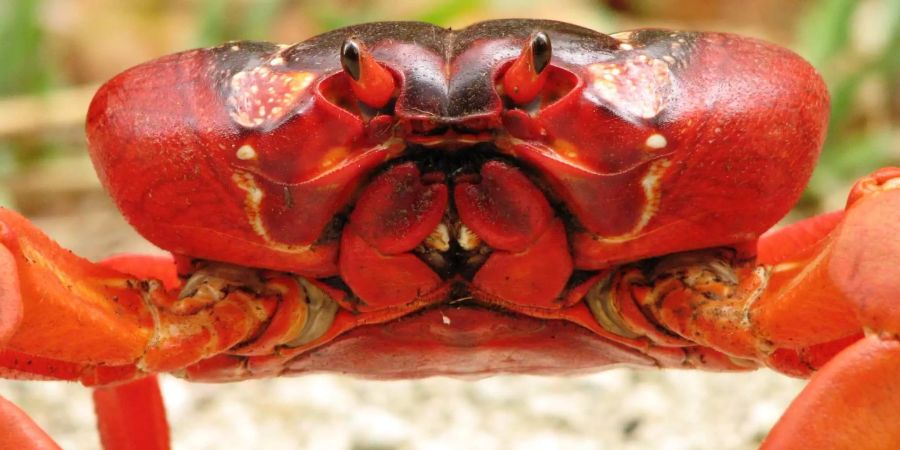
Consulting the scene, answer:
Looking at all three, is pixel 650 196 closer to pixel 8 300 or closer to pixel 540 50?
pixel 540 50

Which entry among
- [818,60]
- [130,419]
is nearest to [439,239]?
[130,419]

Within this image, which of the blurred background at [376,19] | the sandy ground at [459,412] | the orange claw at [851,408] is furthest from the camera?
the blurred background at [376,19]

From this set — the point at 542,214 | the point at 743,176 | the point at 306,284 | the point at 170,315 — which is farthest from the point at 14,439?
the point at 743,176

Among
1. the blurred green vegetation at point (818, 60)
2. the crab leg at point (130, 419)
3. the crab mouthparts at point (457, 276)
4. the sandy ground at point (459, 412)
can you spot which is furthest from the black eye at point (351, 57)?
the blurred green vegetation at point (818, 60)

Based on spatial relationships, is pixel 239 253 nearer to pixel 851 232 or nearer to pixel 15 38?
pixel 851 232

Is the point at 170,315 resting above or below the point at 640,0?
above

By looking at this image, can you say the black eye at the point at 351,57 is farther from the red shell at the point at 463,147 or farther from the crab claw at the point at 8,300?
the crab claw at the point at 8,300
